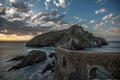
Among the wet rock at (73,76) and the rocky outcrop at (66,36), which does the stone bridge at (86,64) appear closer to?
the wet rock at (73,76)

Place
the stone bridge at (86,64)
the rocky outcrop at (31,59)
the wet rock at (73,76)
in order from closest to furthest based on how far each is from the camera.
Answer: the stone bridge at (86,64)
the wet rock at (73,76)
the rocky outcrop at (31,59)

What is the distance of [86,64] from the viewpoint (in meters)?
15.2

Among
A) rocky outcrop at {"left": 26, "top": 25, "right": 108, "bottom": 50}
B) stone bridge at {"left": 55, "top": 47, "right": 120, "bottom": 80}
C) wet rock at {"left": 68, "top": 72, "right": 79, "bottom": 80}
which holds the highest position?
rocky outcrop at {"left": 26, "top": 25, "right": 108, "bottom": 50}

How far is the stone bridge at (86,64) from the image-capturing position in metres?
13.2

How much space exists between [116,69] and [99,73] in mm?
9632

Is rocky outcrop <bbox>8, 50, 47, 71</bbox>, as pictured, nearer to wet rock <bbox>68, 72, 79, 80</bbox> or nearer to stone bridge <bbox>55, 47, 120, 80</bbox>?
stone bridge <bbox>55, 47, 120, 80</bbox>

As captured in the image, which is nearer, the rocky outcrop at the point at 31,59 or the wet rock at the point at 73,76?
the wet rock at the point at 73,76

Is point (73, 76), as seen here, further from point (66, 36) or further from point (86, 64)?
point (66, 36)

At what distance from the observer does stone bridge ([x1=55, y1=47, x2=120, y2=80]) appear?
1324 cm

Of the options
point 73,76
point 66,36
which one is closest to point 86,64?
point 73,76

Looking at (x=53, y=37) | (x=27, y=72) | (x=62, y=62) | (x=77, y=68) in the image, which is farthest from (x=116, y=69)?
(x=53, y=37)

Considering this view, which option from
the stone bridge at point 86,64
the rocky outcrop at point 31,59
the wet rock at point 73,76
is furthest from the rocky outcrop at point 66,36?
the wet rock at point 73,76

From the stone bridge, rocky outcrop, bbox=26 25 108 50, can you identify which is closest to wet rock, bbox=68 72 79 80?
the stone bridge

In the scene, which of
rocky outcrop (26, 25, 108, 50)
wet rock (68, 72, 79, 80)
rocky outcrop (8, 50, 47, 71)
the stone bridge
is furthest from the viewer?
rocky outcrop (26, 25, 108, 50)
